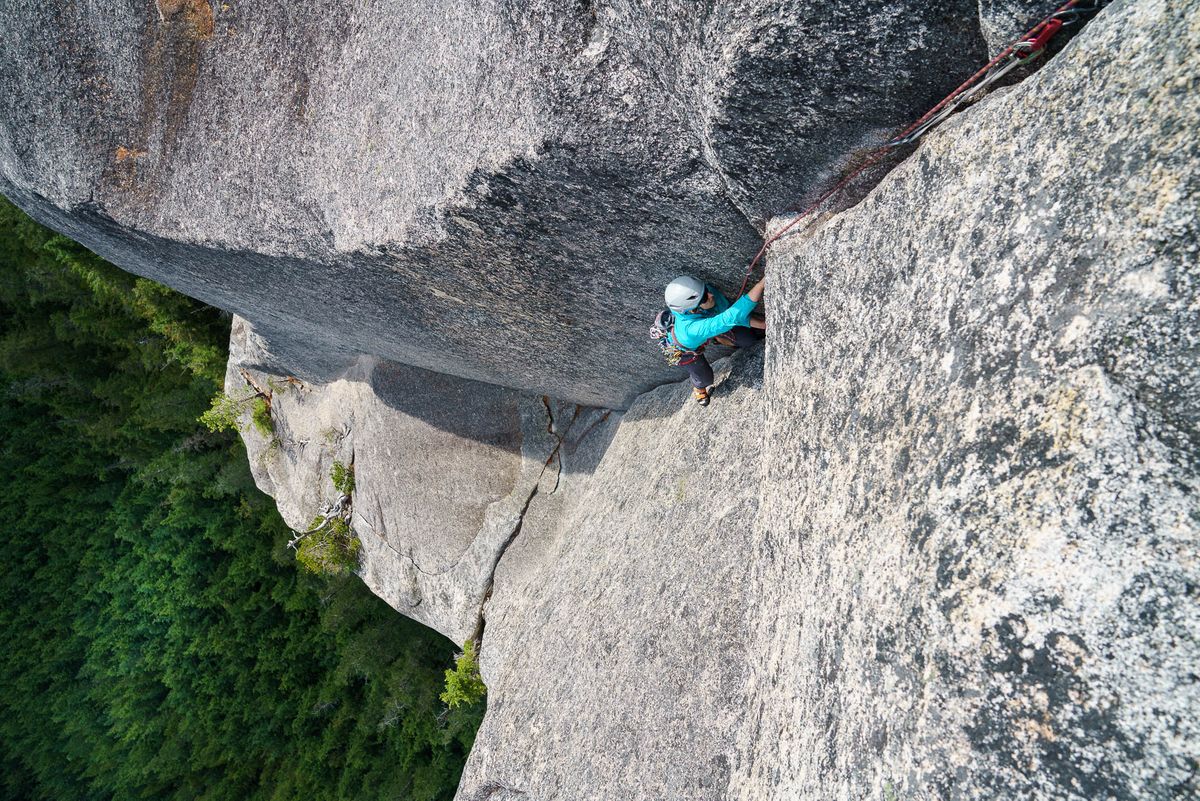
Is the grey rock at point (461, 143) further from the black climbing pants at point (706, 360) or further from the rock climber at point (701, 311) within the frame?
the black climbing pants at point (706, 360)

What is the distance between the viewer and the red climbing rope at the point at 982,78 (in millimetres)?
2371

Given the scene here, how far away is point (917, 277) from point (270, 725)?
57.7 feet

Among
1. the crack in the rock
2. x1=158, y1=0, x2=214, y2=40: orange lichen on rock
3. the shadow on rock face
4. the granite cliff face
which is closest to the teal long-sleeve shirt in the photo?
the granite cliff face

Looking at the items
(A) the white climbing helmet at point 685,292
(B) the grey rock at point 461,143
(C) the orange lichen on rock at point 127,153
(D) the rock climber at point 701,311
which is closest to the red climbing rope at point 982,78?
(B) the grey rock at point 461,143

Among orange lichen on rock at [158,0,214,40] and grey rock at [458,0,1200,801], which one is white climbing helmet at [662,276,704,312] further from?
orange lichen on rock at [158,0,214,40]

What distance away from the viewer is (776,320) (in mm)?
3791

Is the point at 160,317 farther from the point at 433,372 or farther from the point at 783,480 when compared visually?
the point at 783,480

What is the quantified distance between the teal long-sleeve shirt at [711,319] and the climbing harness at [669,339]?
0.33 feet

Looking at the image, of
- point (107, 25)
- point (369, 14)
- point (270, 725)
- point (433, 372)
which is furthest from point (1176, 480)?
point (270, 725)

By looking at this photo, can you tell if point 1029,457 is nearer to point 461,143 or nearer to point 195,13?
point 461,143

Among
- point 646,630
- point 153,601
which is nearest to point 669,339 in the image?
point 646,630

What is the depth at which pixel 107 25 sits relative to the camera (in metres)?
5.24

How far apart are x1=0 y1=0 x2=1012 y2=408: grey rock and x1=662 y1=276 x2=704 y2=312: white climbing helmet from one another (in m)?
0.12

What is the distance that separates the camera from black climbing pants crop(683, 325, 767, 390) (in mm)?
5102
